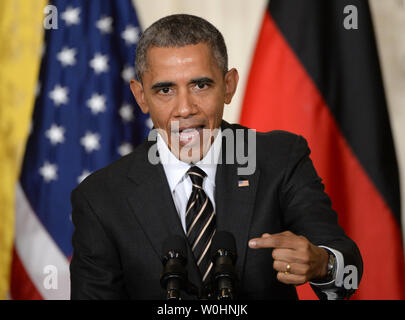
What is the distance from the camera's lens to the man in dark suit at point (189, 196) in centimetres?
189

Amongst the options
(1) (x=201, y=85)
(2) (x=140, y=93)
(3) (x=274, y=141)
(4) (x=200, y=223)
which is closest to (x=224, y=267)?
(4) (x=200, y=223)

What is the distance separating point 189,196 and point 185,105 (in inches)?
14.1

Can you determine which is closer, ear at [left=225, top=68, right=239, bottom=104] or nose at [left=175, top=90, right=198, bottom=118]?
nose at [left=175, top=90, right=198, bottom=118]

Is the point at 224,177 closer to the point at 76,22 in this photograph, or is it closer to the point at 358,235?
the point at 358,235

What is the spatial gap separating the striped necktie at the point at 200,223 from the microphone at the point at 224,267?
55 centimetres

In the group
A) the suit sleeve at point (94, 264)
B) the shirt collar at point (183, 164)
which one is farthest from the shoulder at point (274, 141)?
the suit sleeve at point (94, 264)

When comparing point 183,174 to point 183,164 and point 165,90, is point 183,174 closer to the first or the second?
point 183,164

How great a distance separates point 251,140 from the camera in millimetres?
2119

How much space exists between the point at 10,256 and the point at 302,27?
2.26 meters

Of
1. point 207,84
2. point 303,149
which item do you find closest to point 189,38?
point 207,84

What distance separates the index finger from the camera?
53.4 inches

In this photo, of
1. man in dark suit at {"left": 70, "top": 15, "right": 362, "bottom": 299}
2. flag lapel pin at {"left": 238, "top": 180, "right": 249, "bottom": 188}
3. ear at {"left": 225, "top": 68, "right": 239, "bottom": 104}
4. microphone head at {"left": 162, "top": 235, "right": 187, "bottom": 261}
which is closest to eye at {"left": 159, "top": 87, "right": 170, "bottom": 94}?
man in dark suit at {"left": 70, "top": 15, "right": 362, "bottom": 299}

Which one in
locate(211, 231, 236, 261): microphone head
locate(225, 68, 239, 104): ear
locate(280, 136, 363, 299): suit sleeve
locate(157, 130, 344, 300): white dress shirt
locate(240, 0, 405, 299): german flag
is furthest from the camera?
locate(240, 0, 405, 299): german flag

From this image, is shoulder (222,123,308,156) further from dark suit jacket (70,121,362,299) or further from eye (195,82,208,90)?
eye (195,82,208,90)
